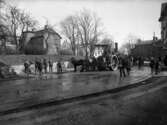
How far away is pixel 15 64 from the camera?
18797mm

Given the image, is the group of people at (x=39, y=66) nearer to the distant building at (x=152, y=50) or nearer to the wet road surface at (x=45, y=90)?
the wet road surface at (x=45, y=90)

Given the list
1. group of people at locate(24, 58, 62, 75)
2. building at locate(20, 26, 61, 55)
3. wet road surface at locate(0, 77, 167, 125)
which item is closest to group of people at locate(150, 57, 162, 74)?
wet road surface at locate(0, 77, 167, 125)

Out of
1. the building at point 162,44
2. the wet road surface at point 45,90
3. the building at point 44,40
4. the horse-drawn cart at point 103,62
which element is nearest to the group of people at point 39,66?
the horse-drawn cart at point 103,62

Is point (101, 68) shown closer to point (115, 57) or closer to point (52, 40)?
point (115, 57)

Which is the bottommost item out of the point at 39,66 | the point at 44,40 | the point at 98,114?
the point at 98,114

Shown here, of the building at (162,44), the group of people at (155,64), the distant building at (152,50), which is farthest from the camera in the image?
the distant building at (152,50)

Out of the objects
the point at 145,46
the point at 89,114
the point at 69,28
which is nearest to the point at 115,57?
the point at 89,114

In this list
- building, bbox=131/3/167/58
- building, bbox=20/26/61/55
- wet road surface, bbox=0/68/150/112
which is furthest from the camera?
building, bbox=20/26/61/55

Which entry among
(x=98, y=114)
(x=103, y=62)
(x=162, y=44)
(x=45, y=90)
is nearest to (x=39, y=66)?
(x=103, y=62)

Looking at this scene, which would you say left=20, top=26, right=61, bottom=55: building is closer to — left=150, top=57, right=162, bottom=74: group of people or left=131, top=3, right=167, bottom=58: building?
left=131, top=3, right=167, bottom=58: building

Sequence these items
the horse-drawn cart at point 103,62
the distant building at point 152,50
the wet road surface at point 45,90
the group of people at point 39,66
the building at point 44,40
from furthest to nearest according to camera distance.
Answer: the building at point 44,40 → the distant building at point 152,50 → the horse-drawn cart at point 103,62 → the group of people at point 39,66 → the wet road surface at point 45,90

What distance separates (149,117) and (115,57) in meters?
15.5

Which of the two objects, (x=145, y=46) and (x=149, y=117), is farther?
(x=145, y=46)

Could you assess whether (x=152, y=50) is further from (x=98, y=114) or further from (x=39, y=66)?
(x=98, y=114)
